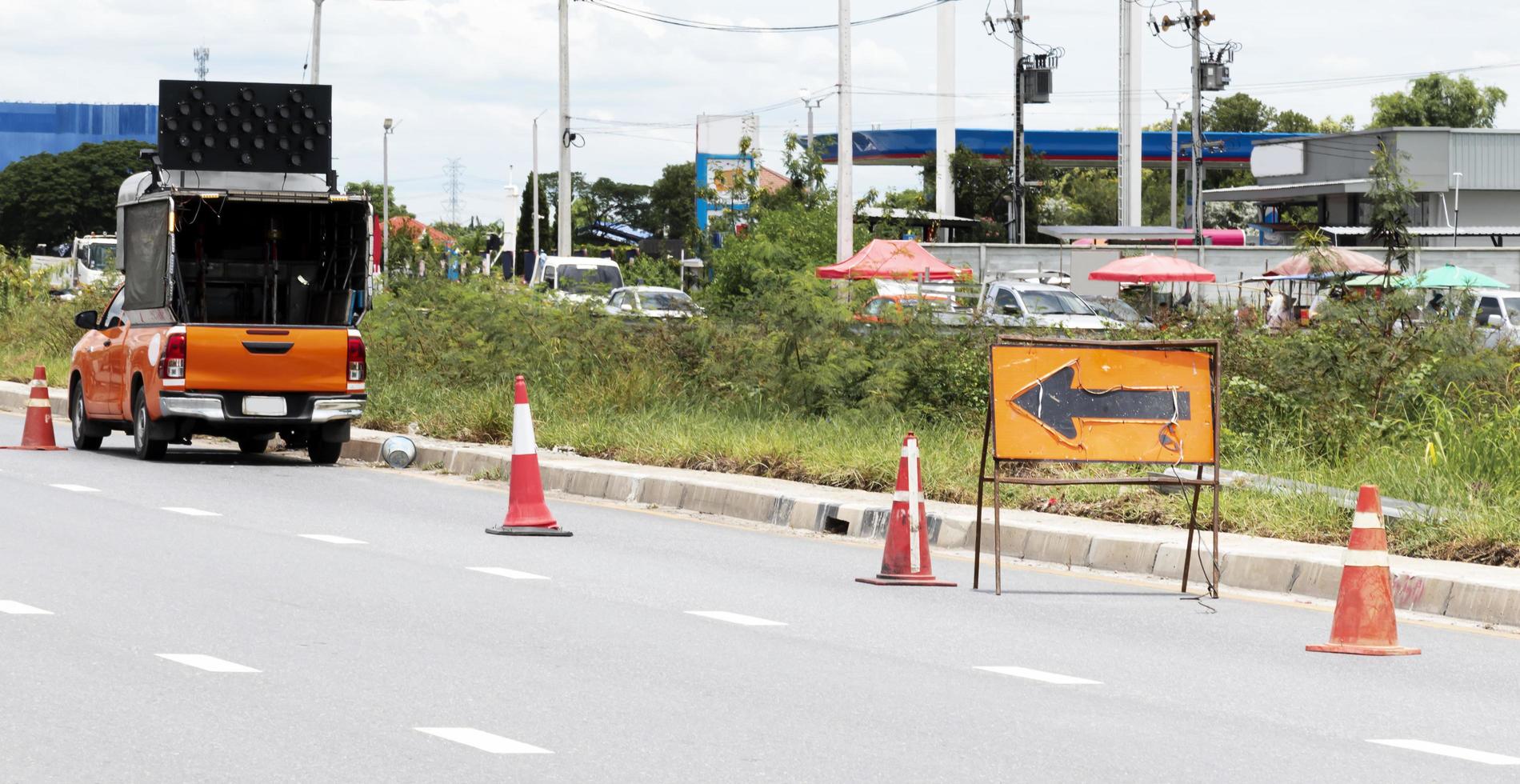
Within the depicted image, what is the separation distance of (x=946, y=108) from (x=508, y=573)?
6349 centimetres

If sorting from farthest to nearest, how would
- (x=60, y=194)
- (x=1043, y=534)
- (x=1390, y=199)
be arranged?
(x=60, y=194) < (x=1390, y=199) < (x=1043, y=534)

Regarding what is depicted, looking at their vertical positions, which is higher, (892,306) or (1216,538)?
(892,306)

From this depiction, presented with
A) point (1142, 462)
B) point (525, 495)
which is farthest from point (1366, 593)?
Result: point (525, 495)

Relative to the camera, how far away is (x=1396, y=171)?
76.6 ft

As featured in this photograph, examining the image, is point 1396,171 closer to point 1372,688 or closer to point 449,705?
point 1372,688

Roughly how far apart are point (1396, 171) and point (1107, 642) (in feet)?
51.8

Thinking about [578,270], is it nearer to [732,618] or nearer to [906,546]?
[906,546]

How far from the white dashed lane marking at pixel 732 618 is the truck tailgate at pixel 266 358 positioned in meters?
9.04

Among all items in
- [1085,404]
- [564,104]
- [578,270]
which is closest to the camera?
[1085,404]

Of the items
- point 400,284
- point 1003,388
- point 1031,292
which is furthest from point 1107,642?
point 1031,292

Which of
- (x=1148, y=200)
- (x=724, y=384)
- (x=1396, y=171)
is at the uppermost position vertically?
(x=1148, y=200)

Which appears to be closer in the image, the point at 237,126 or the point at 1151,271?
the point at 237,126

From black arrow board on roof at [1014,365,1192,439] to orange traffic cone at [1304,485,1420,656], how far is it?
202cm

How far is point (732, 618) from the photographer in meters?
9.71
